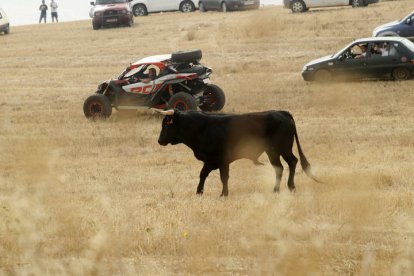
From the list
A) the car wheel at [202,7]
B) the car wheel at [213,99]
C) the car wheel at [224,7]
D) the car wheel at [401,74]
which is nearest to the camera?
the car wheel at [213,99]

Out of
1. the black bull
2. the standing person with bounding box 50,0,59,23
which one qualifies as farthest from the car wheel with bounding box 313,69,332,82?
the standing person with bounding box 50,0,59,23

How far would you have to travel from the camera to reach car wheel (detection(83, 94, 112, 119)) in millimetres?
22781

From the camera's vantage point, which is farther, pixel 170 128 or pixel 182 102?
pixel 182 102

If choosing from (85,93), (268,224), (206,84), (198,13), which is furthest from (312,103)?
(198,13)

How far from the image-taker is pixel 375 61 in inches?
1049

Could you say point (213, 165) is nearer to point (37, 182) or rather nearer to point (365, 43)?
point (37, 182)

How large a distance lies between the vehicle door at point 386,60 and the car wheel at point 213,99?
240 inches

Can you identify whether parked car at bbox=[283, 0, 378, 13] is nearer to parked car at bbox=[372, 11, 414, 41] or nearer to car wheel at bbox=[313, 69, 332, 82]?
parked car at bbox=[372, 11, 414, 41]

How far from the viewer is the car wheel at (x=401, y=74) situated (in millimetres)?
26688

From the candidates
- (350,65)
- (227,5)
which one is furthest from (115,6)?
(350,65)

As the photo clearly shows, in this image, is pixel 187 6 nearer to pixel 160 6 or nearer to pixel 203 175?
pixel 160 6

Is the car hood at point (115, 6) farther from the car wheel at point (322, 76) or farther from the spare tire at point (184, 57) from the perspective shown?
the spare tire at point (184, 57)

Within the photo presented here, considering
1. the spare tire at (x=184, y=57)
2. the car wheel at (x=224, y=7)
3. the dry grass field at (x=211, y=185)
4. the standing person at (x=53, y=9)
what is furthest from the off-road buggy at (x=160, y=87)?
the standing person at (x=53, y=9)

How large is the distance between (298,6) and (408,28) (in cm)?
1311
